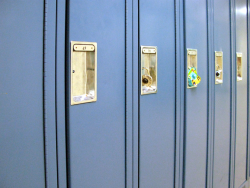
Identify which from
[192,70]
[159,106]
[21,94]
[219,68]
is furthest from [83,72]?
[219,68]

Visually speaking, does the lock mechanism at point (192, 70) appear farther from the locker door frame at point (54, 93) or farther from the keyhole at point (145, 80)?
the locker door frame at point (54, 93)

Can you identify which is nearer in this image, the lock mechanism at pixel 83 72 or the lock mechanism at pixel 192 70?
the lock mechanism at pixel 83 72

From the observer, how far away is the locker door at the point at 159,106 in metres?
1.42

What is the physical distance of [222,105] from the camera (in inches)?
89.5

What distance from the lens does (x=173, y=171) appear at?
171 cm

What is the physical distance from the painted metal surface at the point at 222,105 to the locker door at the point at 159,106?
28.0 inches

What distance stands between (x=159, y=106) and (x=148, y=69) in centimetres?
27

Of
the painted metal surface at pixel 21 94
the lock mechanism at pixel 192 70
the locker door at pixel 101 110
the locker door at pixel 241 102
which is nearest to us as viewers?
the painted metal surface at pixel 21 94

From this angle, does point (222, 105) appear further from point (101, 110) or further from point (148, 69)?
point (101, 110)

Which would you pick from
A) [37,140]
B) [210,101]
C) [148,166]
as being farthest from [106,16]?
[210,101]

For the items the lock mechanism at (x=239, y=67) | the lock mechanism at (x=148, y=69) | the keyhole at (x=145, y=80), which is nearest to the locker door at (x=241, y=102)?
the lock mechanism at (x=239, y=67)

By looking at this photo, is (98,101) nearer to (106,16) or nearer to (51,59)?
(51,59)

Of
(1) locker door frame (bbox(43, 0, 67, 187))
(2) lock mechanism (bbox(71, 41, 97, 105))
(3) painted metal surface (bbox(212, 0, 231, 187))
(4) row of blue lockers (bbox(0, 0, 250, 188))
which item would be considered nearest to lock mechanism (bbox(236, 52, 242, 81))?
(3) painted metal surface (bbox(212, 0, 231, 187))

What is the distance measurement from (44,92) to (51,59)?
5.5 inches
